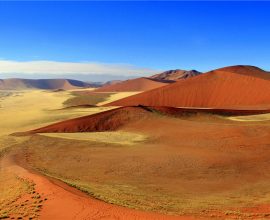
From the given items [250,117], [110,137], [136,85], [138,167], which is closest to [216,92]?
[250,117]

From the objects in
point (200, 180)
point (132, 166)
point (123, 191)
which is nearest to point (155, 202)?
point (123, 191)

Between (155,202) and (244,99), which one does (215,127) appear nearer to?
(155,202)

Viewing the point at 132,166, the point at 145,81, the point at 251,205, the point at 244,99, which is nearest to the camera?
the point at 251,205

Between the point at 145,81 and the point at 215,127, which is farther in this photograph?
the point at 145,81

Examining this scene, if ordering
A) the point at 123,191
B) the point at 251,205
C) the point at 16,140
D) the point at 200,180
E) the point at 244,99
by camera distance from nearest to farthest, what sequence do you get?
the point at 251,205 < the point at 123,191 < the point at 200,180 < the point at 16,140 < the point at 244,99
